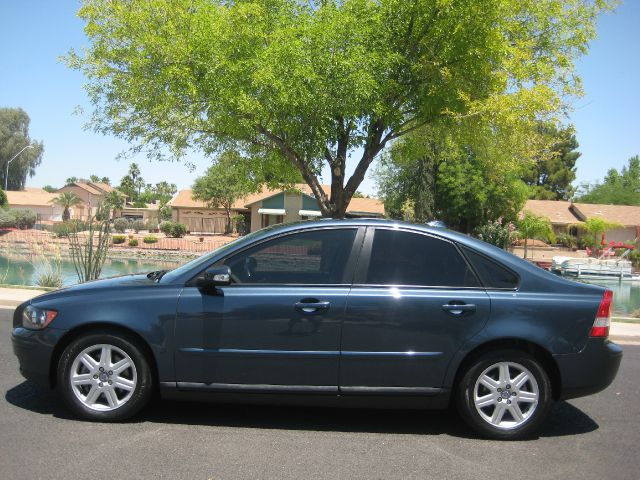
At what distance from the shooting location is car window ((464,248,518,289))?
475 centimetres

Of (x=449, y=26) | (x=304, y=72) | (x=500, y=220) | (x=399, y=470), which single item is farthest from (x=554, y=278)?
(x=500, y=220)

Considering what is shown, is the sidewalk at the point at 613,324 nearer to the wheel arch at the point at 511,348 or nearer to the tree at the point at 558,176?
the wheel arch at the point at 511,348

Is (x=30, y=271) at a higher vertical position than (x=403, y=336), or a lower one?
lower

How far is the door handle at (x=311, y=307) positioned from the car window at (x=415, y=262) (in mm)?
411

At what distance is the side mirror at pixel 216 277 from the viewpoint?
455 cm

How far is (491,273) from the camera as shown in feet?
15.7

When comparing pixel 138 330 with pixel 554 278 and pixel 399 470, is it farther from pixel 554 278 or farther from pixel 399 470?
pixel 554 278

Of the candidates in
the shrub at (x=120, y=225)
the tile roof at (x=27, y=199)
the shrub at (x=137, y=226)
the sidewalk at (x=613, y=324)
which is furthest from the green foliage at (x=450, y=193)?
the tile roof at (x=27, y=199)

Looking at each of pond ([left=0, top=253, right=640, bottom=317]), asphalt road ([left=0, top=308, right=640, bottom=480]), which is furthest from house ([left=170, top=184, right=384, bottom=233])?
asphalt road ([left=0, top=308, right=640, bottom=480])

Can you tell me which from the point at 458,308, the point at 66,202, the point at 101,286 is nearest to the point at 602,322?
the point at 458,308

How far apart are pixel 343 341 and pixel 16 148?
85.1 meters

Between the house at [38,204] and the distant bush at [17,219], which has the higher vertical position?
the house at [38,204]

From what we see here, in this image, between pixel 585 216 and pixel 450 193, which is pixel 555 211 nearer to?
pixel 585 216

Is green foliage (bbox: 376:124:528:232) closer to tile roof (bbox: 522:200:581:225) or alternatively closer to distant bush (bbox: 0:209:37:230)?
tile roof (bbox: 522:200:581:225)
